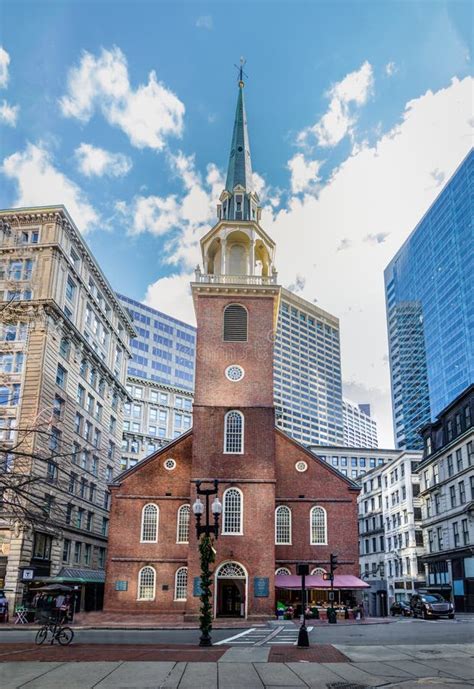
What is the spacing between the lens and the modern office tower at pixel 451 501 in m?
51.2

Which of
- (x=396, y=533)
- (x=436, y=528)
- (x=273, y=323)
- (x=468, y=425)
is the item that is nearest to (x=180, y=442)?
(x=273, y=323)

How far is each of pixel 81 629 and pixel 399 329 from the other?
504 feet

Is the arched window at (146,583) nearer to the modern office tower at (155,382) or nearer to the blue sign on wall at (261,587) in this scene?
the blue sign on wall at (261,587)

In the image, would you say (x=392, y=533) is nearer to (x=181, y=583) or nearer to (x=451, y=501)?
(x=451, y=501)

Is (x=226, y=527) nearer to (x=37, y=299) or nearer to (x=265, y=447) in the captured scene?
(x=265, y=447)

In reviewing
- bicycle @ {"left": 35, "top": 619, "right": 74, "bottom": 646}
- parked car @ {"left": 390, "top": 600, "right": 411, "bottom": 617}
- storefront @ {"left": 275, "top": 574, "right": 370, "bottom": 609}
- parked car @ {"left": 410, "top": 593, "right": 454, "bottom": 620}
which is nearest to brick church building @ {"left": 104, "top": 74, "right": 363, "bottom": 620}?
storefront @ {"left": 275, "top": 574, "right": 370, "bottom": 609}

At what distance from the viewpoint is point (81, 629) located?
3098 centimetres

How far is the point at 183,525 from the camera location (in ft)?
143

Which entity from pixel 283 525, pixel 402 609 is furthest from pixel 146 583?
pixel 402 609

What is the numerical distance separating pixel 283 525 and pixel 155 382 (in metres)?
74.3

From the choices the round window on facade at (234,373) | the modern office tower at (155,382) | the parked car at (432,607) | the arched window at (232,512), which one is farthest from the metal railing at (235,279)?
the modern office tower at (155,382)

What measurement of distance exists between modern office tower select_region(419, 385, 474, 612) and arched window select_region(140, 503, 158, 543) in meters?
23.2

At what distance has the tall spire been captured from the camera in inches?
2019

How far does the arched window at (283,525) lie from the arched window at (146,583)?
28.5ft
